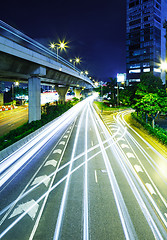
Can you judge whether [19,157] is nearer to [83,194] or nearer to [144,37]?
[83,194]

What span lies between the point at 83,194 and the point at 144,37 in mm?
129916

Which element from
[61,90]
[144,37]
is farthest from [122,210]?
[144,37]

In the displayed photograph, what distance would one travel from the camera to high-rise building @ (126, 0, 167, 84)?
115 meters

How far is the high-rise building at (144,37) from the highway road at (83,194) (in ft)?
367

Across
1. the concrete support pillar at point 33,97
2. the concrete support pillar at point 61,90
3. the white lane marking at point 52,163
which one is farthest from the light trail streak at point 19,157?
the concrete support pillar at point 61,90

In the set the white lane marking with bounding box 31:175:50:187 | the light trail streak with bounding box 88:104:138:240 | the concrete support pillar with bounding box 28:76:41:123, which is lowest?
the light trail streak with bounding box 88:104:138:240

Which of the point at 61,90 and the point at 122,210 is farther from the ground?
the point at 61,90

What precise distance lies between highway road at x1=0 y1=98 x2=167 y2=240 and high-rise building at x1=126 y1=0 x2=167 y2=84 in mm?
111837

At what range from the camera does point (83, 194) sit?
36.9 feet

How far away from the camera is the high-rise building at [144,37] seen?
376 ft

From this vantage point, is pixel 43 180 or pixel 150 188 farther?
pixel 43 180

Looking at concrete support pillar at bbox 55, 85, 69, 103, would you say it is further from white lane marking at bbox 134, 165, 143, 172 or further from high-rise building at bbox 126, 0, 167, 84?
high-rise building at bbox 126, 0, 167, 84

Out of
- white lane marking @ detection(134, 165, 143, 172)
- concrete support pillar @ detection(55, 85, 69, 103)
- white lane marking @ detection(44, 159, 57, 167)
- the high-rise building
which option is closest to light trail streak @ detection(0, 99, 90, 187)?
white lane marking @ detection(44, 159, 57, 167)

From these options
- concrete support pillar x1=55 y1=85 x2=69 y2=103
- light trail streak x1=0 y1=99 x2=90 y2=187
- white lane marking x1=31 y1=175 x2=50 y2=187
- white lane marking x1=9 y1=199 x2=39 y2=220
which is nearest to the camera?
white lane marking x1=9 y1=199 x2=39 y2=220
